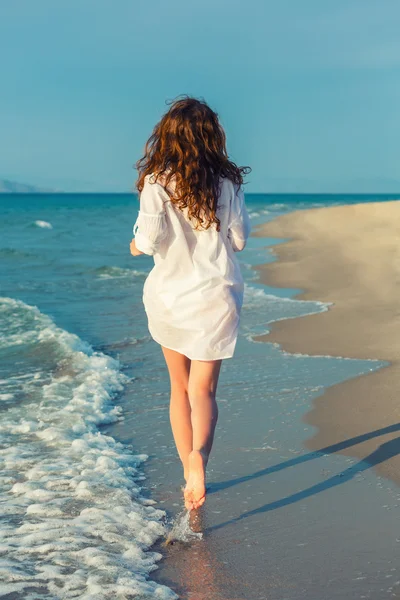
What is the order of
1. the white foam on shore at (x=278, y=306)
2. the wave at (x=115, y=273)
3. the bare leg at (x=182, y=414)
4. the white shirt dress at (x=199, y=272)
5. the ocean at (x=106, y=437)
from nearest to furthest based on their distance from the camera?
the ocean at (x=106, y=437) → the white shirt dress at (x=199, y=272) → the bare leg at (x=182, y=414) → the white foam on shore at (x=278, y=306) → the wave at (x=115, y=273)

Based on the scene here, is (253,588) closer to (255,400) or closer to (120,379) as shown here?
(255,400)

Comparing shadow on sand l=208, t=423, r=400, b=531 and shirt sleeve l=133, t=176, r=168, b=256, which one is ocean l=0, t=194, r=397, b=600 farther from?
shirt sleeve l=133, t=176, r=168, b=256

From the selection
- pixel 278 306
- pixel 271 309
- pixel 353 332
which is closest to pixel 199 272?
pixel 353 332

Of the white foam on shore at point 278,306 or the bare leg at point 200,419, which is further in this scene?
the white foam on shore at point 278,306

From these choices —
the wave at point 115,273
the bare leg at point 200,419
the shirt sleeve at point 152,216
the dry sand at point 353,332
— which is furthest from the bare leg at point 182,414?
the wave at point 115,273

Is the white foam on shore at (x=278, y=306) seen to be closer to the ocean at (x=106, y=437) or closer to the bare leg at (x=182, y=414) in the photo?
the ocean at (x=106, y=437)

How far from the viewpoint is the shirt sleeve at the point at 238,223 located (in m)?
3.36

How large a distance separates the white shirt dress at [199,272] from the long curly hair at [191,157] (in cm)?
5

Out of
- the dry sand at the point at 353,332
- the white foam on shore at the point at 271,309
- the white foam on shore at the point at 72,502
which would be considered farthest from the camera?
the white foam on shore at the point at 271,309

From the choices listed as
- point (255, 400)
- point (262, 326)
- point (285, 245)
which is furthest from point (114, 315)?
point (285, 245)

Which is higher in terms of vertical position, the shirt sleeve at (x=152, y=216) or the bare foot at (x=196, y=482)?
the shirt sleeve at (x=152, y=216)

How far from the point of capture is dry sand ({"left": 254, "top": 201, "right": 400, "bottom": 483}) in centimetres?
464

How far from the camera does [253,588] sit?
2.88m

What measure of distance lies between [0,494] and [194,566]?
4.30 feet
